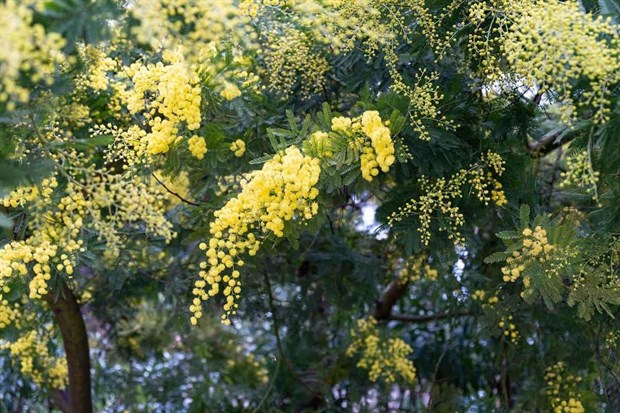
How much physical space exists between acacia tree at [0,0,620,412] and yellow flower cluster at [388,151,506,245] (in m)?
0.02

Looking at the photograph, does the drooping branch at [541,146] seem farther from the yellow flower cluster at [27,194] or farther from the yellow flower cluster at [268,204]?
the yellow flower cluster at [27,194]

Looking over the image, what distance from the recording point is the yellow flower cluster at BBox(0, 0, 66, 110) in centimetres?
194

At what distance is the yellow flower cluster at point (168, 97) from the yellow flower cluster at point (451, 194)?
2.89 feet

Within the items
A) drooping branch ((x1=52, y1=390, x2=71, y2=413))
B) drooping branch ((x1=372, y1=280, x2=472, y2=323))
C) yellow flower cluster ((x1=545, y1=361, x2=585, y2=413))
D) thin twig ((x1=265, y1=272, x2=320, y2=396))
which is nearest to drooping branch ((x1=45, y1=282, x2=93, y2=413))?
drooping branch ((x1=52, y1=390, x2=71, y2=413))

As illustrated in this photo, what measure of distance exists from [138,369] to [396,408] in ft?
6.45

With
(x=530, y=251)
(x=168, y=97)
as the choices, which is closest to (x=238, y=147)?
(x=168, y=97)

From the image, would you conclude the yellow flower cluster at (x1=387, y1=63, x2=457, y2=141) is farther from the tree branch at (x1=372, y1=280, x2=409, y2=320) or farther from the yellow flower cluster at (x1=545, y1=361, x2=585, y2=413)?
the tree branch at (x1=372, y1=280, x2=409, y2=320)

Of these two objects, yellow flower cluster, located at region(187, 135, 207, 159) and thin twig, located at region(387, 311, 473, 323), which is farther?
thin twig, located at region(387, 311, 473, 323)

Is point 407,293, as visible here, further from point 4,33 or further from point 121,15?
point 4,33

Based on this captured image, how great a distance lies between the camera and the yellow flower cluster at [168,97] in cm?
314

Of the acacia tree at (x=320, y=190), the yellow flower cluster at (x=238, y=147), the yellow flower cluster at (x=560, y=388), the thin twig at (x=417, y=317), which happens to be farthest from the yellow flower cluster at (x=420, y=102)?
the thin twig at (x=417, y=317)

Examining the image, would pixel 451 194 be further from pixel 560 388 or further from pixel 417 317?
pixel 417 317

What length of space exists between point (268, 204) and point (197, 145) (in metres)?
0.57

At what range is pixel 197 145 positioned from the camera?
3.33m
